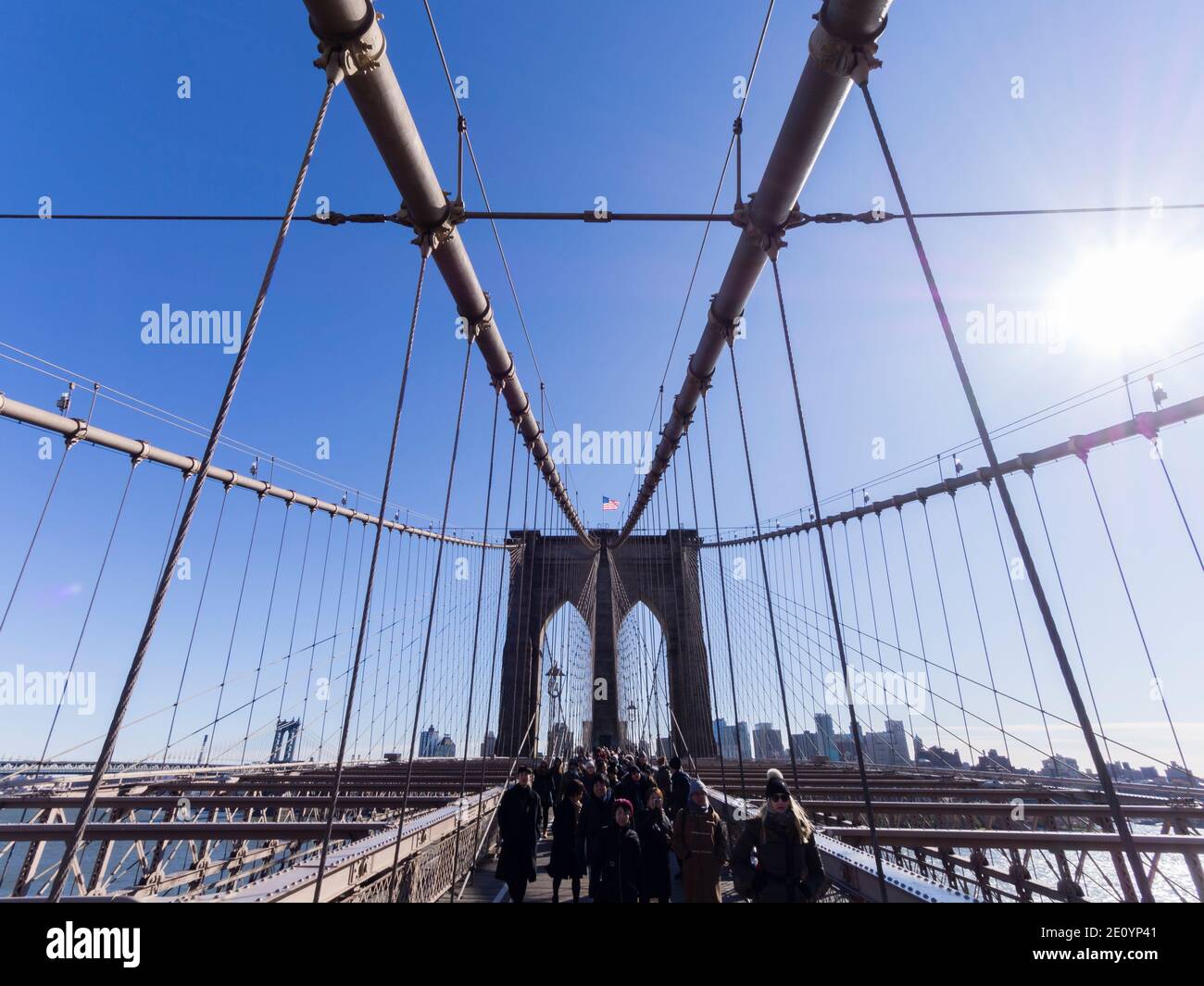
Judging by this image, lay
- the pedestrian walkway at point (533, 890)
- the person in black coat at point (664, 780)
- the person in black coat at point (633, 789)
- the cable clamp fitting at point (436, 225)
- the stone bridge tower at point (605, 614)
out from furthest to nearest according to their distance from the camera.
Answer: the stone bridge tower at point (605, 614)
the person in black coat at point (664, 780)
the person in black coat at point (633, 789)
the pedestrian walkway at point (533, 890)
the cable clamp fitting at point (436, 225)

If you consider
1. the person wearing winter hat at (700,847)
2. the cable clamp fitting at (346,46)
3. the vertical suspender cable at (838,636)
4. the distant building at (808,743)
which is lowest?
the distant building at (808,743)

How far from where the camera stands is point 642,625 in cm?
2830

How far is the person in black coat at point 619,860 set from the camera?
177 inches

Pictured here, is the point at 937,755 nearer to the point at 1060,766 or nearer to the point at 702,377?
the point at 1060,766

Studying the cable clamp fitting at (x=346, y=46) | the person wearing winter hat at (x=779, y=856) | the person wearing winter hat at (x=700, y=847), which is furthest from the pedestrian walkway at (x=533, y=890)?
the cable clamp fitting at (x=346, y=46)

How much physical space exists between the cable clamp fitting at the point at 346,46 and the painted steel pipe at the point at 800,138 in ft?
8.32

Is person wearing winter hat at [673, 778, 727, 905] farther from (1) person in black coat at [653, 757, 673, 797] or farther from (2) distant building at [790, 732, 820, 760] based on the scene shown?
(1) person in black coat at [653, 757, 673, 797]

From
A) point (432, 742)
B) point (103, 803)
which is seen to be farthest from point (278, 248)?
point (432, 742)

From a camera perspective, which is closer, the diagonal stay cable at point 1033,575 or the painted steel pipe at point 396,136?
the diagonal stay cable at point 1033,575

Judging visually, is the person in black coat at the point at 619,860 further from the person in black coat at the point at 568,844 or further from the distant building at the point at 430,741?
the distant building at the point at 430,741

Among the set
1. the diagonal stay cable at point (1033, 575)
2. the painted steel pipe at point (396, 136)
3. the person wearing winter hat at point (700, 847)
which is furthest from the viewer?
the person wearing winter hat at point (700, 847)

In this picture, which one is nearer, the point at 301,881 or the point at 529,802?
the point at 301,881
